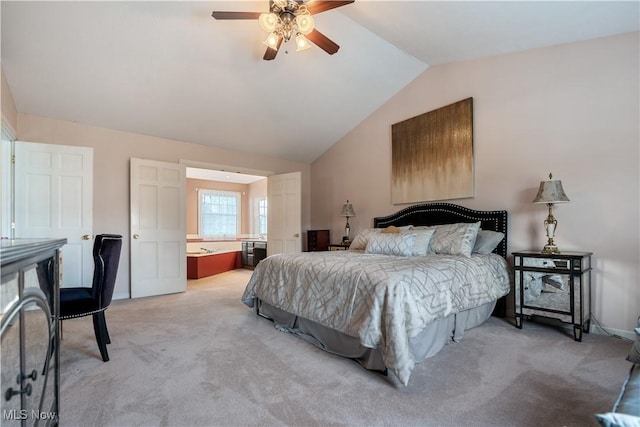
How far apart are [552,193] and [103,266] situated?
3.98 meters

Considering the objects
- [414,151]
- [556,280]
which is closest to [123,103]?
[414,151]

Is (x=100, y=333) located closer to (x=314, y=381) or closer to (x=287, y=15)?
(x=314, y=381)

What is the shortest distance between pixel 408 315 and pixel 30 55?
170 inches

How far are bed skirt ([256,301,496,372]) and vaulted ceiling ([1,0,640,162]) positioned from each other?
2.80 m

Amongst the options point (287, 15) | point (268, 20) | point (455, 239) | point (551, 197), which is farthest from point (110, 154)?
point (551, 197)

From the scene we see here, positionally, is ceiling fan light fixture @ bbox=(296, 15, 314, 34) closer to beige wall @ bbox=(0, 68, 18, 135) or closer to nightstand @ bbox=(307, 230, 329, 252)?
beige wall @ bbox=(0, 68, 18, 135)

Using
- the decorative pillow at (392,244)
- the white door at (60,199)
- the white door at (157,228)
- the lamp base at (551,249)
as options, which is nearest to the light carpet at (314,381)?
the lamp base at (551,249)

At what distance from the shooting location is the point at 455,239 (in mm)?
3328

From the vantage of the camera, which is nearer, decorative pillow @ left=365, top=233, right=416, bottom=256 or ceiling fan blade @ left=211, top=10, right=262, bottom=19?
ceiling fan blade @ left=211, top=10, right=262, bottom=19

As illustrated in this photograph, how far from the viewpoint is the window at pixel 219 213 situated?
8.68 meters

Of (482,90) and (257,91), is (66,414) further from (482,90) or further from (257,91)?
(482,90)

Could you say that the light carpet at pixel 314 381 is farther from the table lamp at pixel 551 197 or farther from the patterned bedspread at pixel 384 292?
the table lamp at pixel 551 197

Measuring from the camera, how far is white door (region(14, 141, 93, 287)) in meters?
3.58

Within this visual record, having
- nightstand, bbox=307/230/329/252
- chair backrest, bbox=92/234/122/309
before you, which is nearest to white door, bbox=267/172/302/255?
nightstand, bbox=307/230/329/252
